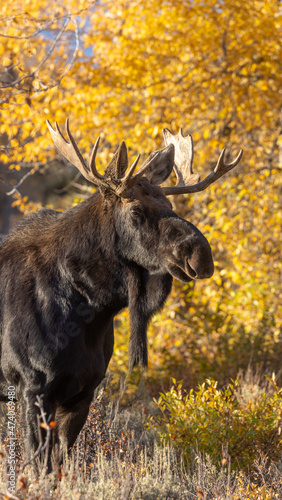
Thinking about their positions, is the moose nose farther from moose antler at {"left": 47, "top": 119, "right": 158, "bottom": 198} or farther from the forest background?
the forest background

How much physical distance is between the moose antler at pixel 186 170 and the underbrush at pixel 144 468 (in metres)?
1.68

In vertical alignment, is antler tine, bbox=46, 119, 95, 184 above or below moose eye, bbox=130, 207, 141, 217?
above

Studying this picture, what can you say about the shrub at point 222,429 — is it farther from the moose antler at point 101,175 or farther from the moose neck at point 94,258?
the moose antler at point 101,175

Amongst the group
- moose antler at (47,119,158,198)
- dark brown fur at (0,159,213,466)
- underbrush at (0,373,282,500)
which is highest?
moose antler at (47,119,158,198)

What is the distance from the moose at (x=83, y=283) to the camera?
342 cm

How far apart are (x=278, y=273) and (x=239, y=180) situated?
1.51 m

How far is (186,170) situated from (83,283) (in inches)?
50.7

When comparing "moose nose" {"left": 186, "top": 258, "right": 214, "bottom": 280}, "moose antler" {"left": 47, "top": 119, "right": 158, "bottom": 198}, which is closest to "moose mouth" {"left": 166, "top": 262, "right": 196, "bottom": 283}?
"moose nose" {"left": 186, "top": 258, "right": 214, "bottom": 280}

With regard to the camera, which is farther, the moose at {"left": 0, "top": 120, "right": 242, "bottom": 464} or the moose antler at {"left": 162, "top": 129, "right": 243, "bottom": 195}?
the moose antler at {"left": 162, "top": 129, "right": 243, "bottom": 195}

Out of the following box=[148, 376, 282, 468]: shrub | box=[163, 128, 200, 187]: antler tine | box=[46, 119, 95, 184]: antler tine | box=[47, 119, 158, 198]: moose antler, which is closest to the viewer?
box=[47, 119, 158, 198]: moose antler

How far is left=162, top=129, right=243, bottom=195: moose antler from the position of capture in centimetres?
402

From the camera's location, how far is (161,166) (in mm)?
4113

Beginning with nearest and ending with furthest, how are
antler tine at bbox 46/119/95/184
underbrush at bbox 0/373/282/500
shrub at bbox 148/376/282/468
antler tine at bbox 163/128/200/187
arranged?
underbrush at bbox 0/373/282/500 → antler tine at bbox 46/119/95/184 → antler tine at bbox 163/128/200/187 → shrub at bbox 148/376/282/468

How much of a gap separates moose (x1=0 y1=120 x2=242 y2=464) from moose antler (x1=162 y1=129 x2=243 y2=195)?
9.9 inches
